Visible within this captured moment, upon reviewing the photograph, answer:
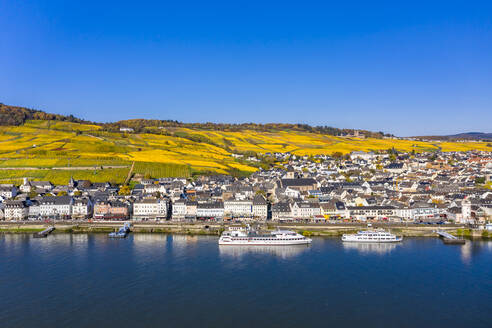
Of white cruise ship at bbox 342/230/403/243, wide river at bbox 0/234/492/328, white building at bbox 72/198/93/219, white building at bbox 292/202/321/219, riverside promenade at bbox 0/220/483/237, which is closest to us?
wide river at bbox 0/234/492/328

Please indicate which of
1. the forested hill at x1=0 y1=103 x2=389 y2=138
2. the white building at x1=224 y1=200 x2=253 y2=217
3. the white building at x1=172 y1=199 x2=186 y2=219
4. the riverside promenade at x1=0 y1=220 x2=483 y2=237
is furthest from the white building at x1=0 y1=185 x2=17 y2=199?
the forested hill at x1=0 y1=103 x2=389 y2=138

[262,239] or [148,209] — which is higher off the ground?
[148,209]

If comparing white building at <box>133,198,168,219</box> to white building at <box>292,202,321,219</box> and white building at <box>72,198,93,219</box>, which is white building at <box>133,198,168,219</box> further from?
white building at <box>292,202,321,219</box>

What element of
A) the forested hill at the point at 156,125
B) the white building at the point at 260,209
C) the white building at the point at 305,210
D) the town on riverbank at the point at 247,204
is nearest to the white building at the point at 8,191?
the town on riverbank at the point at 247,204

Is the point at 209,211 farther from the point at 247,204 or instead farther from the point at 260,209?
the point at 260,209

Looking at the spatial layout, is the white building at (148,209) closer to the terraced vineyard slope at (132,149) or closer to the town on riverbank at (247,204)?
the town on riverbank at (247,204)

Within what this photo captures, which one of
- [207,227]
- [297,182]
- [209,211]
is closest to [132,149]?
[297,182]

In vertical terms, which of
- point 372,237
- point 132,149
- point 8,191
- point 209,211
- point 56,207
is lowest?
point 372,237
